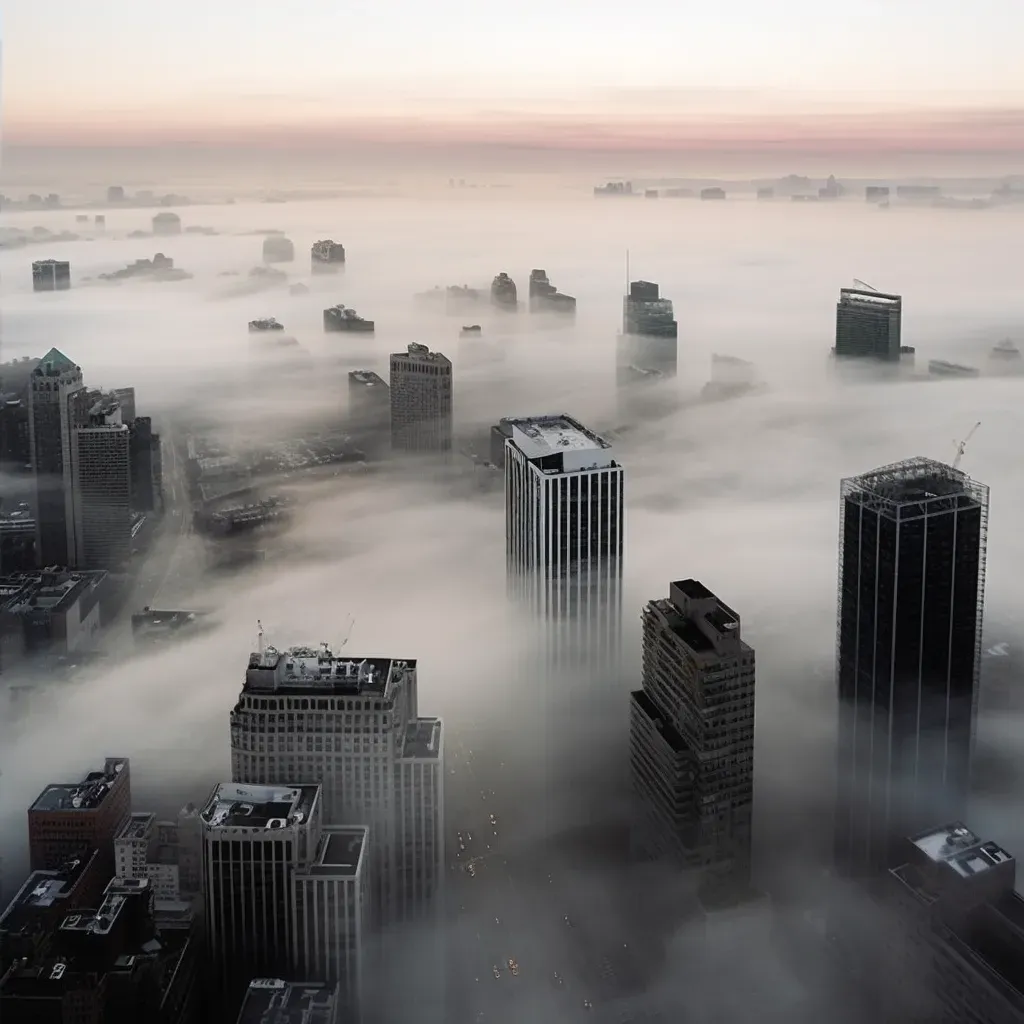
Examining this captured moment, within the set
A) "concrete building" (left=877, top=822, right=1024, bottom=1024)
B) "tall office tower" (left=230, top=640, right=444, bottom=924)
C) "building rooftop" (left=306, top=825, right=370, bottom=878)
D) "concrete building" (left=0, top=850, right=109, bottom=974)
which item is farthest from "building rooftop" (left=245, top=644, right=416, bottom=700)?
"concrete building" (left=877, top=822, right=1024, bottom=1024)

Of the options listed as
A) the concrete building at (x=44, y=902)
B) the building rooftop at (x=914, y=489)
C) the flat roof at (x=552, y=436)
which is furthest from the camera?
the flat roof at (x=552, y=436)

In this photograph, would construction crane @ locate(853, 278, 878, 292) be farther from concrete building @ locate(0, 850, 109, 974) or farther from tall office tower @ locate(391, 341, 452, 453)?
concrete building @ locate(0, 850, 109, 974)

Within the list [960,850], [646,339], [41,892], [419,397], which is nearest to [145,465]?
[419,397]

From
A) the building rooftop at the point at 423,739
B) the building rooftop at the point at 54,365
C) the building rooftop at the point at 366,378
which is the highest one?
the building rooftop at the point at 54,365

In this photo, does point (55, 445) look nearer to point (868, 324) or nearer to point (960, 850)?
point (868, 324)

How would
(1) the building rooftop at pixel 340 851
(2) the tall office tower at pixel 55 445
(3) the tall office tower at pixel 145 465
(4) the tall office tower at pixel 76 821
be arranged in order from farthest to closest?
(3) the tall office tower at pixel 145 465, (2) the tall office tower at pixel 55 445, (4) the tall office tower at pixel 76 821, (1) the building rooftop at pixel 340 851

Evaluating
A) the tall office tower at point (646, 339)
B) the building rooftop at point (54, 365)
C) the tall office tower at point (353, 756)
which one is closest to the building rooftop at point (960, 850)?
the tall office tower at point (353, 756)

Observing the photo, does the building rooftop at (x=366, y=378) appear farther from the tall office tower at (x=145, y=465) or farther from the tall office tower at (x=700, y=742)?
the tall office tower at (x=700, y=742)

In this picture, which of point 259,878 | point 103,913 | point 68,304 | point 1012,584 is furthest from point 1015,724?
point 68,304
